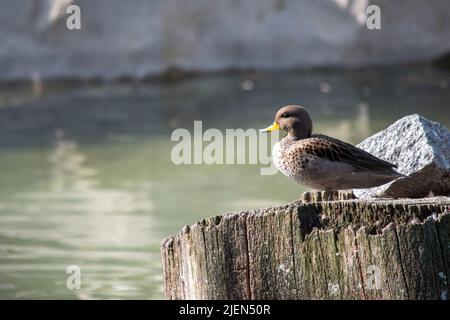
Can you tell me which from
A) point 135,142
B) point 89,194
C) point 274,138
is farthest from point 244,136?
point 89,194

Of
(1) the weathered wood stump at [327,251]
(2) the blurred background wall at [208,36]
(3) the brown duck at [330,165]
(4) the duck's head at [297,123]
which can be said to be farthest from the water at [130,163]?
(1) the weathered wood stump at [327,251]

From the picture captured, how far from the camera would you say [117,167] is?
8258 mm

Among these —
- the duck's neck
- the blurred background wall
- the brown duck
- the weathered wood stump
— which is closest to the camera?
the weathered wood stump

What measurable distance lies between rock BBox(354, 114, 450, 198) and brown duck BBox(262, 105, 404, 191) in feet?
0.42

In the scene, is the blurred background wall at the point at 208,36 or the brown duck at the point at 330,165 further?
the blurred background wall at the point at 208,36

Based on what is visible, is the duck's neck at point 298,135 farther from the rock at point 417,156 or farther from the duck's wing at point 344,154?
the rock at point 417,156

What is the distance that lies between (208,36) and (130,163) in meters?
3.23

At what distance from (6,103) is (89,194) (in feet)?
10.7

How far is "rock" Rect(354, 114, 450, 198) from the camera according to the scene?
3.53 metres

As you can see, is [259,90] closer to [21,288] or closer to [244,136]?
[244,136]

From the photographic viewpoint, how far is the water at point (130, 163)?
6.04 meters

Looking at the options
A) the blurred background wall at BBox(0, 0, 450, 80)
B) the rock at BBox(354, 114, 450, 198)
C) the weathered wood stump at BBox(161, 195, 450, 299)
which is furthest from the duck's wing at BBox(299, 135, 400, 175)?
the blurred background wall at BBox(0, 0, 450, 80)

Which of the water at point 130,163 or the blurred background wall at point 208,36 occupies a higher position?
the blurred background wall at point 208,36

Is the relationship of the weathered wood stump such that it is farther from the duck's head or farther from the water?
the water
